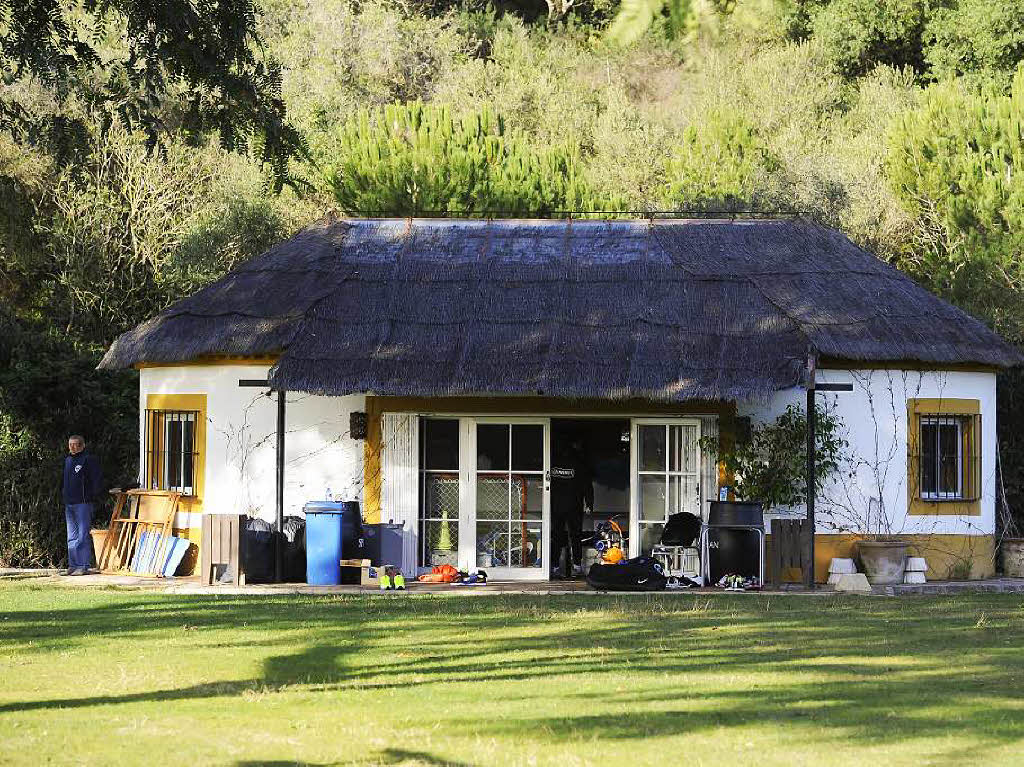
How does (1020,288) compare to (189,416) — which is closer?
(189,416)

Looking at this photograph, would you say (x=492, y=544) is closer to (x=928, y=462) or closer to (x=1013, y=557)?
(x=928, y=462)

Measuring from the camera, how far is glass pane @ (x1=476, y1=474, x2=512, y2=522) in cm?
1784

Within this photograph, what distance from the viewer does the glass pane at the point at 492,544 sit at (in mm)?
17859

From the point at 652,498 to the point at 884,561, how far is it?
2.79 m

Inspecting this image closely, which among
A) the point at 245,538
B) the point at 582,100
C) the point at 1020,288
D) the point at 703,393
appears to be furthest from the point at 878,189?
the point at 245,538

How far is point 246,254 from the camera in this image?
25922mm

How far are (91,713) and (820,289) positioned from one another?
39.8ft

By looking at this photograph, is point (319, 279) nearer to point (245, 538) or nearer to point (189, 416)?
point (189, 416)

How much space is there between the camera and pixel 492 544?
705 inches

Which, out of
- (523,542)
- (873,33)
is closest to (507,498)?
(523,542)

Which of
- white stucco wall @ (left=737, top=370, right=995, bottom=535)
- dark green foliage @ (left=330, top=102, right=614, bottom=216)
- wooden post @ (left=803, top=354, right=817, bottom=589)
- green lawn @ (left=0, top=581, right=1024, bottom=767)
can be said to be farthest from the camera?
dark green foliage @ (left=330, top=102, right=614, bottom=216)

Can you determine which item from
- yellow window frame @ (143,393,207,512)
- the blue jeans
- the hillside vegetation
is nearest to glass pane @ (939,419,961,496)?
the hillside vegetation

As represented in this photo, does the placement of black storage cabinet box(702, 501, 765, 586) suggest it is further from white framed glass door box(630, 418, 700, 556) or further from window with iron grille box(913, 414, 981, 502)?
window with iron grille box(913, 414, 981, 502)

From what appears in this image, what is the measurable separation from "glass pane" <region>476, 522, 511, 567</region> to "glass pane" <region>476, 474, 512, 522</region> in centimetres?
11
